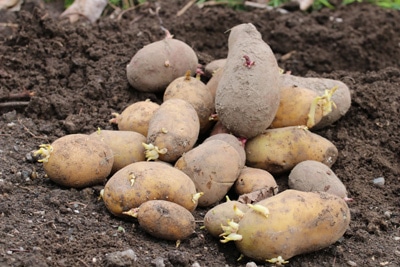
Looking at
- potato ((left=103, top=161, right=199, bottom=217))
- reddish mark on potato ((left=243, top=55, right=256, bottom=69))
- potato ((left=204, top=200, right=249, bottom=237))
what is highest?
reddish mark on potato ((left=243, top=55, right=256, bottom=69))

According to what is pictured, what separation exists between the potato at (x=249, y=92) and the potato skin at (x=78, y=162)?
0.58m

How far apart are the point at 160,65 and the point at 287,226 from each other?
4.52 feet

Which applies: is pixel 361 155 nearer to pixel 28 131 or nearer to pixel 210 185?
pixel 210 185

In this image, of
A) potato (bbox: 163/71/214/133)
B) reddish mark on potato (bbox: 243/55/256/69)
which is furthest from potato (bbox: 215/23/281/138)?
potato (bbox: 163/71/214/133)

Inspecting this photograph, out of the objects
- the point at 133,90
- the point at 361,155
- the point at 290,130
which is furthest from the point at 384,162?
the point at 133,90

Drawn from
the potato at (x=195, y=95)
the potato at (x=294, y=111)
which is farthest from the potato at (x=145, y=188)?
the potato at (x=294, y=111)

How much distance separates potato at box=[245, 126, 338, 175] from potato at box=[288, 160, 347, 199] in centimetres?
9

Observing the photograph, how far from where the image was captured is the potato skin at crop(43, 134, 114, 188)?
3.01 meters

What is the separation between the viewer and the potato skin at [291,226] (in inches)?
104

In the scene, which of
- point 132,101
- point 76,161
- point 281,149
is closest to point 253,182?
point 281,149

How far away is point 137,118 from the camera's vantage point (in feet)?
11.1

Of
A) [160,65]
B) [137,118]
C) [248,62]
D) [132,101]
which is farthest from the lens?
[132,101]

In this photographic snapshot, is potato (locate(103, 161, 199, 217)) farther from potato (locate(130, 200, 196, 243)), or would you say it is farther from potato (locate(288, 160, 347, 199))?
potato (locate(288, 160, 347, 199))

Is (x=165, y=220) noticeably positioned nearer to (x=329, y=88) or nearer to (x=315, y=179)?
(x=315, y=179)
